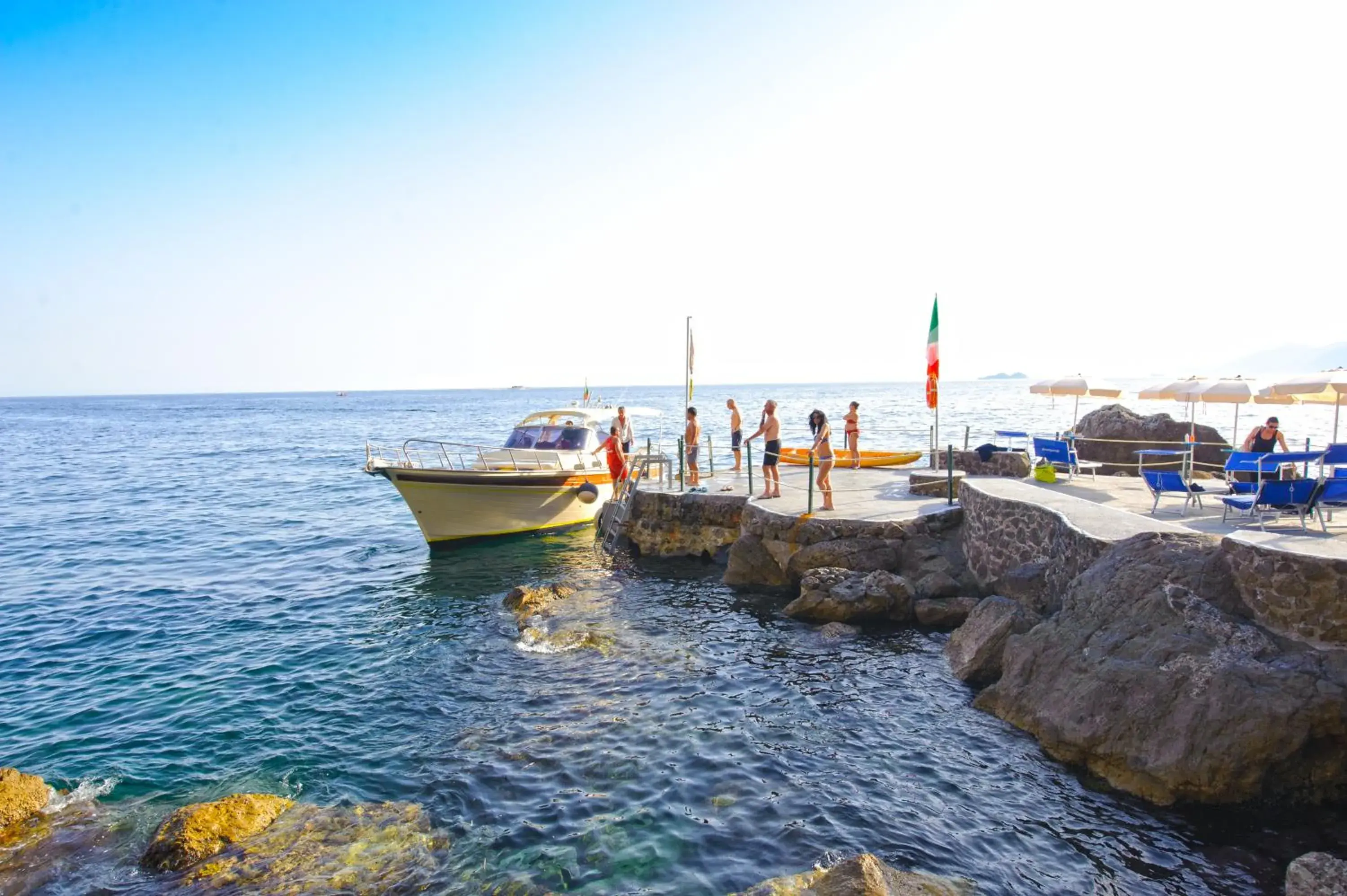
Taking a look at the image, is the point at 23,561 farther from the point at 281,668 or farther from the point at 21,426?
the point at 21,426

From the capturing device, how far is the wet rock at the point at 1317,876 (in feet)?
16.9

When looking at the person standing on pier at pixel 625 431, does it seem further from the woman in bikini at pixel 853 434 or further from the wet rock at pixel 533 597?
the wet rock at pixel 533 597

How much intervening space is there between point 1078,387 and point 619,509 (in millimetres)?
12463

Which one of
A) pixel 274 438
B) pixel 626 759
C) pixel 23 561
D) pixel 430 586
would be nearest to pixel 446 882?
pixel 626 759

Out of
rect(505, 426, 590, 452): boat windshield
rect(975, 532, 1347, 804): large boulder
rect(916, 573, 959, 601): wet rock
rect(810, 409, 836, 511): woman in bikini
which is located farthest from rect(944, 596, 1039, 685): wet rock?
rect(505, 426, 590, 452): boat windshield

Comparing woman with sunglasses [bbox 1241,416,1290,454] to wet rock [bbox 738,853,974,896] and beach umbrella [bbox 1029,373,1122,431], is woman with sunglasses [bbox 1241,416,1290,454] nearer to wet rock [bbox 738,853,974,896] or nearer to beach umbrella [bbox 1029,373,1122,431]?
beach umbrella [bbox 1029,373,1122,431]

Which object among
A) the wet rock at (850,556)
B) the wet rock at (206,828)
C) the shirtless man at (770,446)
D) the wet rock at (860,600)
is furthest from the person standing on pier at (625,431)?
the wet rock at (206,828)

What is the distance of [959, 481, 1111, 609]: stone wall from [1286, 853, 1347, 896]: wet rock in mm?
4254

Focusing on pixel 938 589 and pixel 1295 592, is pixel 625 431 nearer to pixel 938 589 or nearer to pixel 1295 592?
pixel 938 589

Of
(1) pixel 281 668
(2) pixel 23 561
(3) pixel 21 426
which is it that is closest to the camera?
(1) pixel 281 668

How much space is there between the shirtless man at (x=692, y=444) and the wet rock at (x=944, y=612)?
7151 millimetres

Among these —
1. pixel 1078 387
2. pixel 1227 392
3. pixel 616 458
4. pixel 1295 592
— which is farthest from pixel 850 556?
pixel 1078 387

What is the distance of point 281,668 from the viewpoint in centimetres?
1129

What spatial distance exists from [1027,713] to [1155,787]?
4.90 ft
